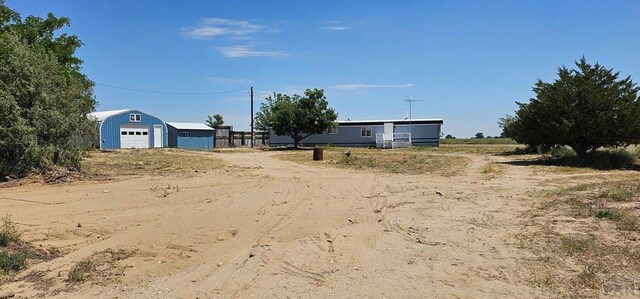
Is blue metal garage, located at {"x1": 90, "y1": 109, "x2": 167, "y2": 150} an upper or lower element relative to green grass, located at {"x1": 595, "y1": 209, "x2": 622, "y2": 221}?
upper

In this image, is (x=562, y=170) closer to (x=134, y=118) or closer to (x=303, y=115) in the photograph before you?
(x=303, y=115)

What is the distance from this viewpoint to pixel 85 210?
392 inches

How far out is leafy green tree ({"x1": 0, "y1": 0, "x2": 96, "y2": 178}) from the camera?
1483cm

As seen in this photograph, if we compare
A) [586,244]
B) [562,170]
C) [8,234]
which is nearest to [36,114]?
[8,234]

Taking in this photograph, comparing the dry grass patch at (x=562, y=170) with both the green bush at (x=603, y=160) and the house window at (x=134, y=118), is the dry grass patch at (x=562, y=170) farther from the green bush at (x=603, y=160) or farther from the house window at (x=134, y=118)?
the house window at (x=134, y=118)

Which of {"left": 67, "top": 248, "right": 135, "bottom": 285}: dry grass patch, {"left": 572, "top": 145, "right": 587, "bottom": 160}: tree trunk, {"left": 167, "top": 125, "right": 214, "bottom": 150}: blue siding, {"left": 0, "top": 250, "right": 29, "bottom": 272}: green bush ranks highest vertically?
{"left": 167, "top": 125, "right": 214, "bottom": 150}: blue siding

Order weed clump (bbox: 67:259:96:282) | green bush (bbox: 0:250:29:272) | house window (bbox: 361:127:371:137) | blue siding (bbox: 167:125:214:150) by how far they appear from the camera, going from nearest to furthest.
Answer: weed clump (bbox: 67:259:96:282) → green bush (bbox: 0:250:29:272) → blue siding (bbox: 167:125:214:150) → house window (bbox: 361:127:371:137)

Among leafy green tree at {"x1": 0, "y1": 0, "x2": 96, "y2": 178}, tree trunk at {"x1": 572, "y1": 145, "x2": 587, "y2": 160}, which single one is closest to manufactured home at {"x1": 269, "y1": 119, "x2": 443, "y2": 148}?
tree trunk at {"x1": 572, "y1": 145, "x2": 587, "y2": 160}

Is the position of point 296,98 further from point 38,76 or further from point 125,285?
point 125,285

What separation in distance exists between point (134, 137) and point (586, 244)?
1716 inches

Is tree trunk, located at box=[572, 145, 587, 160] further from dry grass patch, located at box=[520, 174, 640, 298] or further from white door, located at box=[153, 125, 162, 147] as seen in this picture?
white door, located at box=[153, 125, 162, 147]

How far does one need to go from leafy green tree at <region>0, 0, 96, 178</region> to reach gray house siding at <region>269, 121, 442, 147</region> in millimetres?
33620

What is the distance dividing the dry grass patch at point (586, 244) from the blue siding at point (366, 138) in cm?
3961

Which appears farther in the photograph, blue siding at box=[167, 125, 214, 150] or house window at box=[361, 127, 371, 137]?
house window at box=[361, 127, 371, 137]
